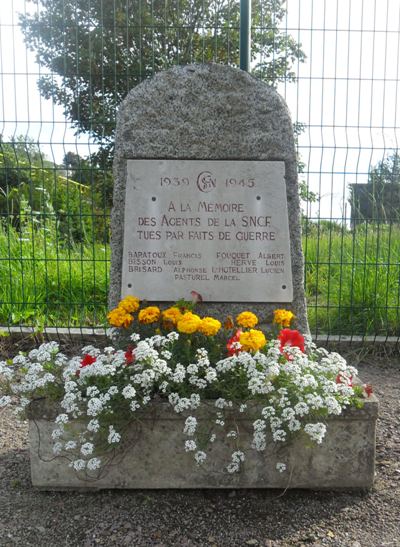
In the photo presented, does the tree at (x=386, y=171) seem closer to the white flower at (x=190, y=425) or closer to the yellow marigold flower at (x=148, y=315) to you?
the yellow marigold flower at (x=148, y=315)

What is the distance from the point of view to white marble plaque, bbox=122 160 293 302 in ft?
8.98

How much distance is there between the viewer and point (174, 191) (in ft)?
9.02

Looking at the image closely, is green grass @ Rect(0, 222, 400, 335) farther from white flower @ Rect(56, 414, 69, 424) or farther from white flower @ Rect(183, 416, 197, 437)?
white flower @ Rect(183, 416, 197, 437)

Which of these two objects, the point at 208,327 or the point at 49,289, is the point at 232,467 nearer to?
the point at 208,327

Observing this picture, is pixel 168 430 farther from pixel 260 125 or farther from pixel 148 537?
pixel 260 125

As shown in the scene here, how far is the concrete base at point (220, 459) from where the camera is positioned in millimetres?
2096

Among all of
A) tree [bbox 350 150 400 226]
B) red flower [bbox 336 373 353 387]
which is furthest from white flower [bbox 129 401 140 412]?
tree [bbox 350 150 400 226]

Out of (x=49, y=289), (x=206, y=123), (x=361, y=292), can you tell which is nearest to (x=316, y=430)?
(x=206, y=123)

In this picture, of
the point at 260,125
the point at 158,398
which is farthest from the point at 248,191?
the point at 158,398

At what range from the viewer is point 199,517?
203cm

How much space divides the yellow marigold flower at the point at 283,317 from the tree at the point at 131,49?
2151mm

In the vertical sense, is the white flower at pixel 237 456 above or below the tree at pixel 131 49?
below

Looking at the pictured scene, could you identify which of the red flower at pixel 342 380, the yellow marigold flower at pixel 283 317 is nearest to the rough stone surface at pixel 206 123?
the yellow marigold flower at pixel 283 317

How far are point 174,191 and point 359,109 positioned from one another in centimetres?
172
